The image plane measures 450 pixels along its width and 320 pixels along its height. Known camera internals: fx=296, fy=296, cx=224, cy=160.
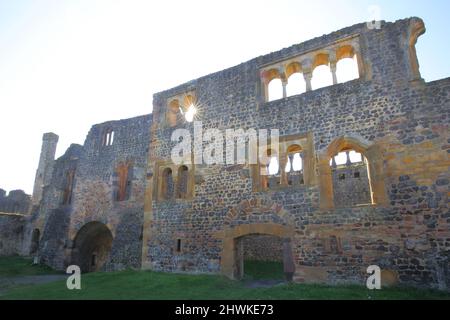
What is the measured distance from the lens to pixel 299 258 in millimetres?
8859

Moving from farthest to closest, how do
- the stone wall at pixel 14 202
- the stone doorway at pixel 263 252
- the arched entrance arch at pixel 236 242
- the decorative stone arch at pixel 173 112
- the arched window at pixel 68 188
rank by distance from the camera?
1. the stone wall at pixel 14 202
2. the arched window at pixel 68 188
3. the stone doorway at pixel 263 252
4. the decorative stone arch at pixel 173 112
5. the arched entrance arch at pixel 236 242

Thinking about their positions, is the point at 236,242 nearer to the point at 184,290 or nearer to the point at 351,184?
the point at 184,290

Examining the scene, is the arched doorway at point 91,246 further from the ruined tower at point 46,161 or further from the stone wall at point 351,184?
the ruined tower at point 46,161

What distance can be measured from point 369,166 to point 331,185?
1.20m

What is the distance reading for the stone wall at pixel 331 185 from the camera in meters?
7.63

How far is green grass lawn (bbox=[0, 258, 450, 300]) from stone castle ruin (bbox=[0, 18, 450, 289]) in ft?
1.97

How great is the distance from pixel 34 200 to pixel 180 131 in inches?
966

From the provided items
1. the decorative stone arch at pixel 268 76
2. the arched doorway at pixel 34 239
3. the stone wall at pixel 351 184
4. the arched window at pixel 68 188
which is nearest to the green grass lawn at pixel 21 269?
the arched window at pixel 68 188

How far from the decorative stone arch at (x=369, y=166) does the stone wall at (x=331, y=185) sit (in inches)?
1.1

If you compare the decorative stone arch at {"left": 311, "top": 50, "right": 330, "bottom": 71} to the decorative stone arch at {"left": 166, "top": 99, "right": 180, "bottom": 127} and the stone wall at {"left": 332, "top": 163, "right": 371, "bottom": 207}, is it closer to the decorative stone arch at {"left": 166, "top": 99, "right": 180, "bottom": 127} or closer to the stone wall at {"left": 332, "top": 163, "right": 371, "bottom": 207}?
the decorative stone arch at {"left": 166, "top": 99, "right": 180, "bottom": 127}

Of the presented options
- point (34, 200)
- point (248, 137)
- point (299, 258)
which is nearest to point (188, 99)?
point (248, 137)

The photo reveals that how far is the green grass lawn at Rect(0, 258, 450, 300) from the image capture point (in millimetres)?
6949

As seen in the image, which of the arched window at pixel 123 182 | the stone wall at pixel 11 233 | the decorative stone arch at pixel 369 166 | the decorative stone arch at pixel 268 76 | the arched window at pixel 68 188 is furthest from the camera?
the stone wall at pixel 11 233

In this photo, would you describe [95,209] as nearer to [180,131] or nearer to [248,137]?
[180,131]
